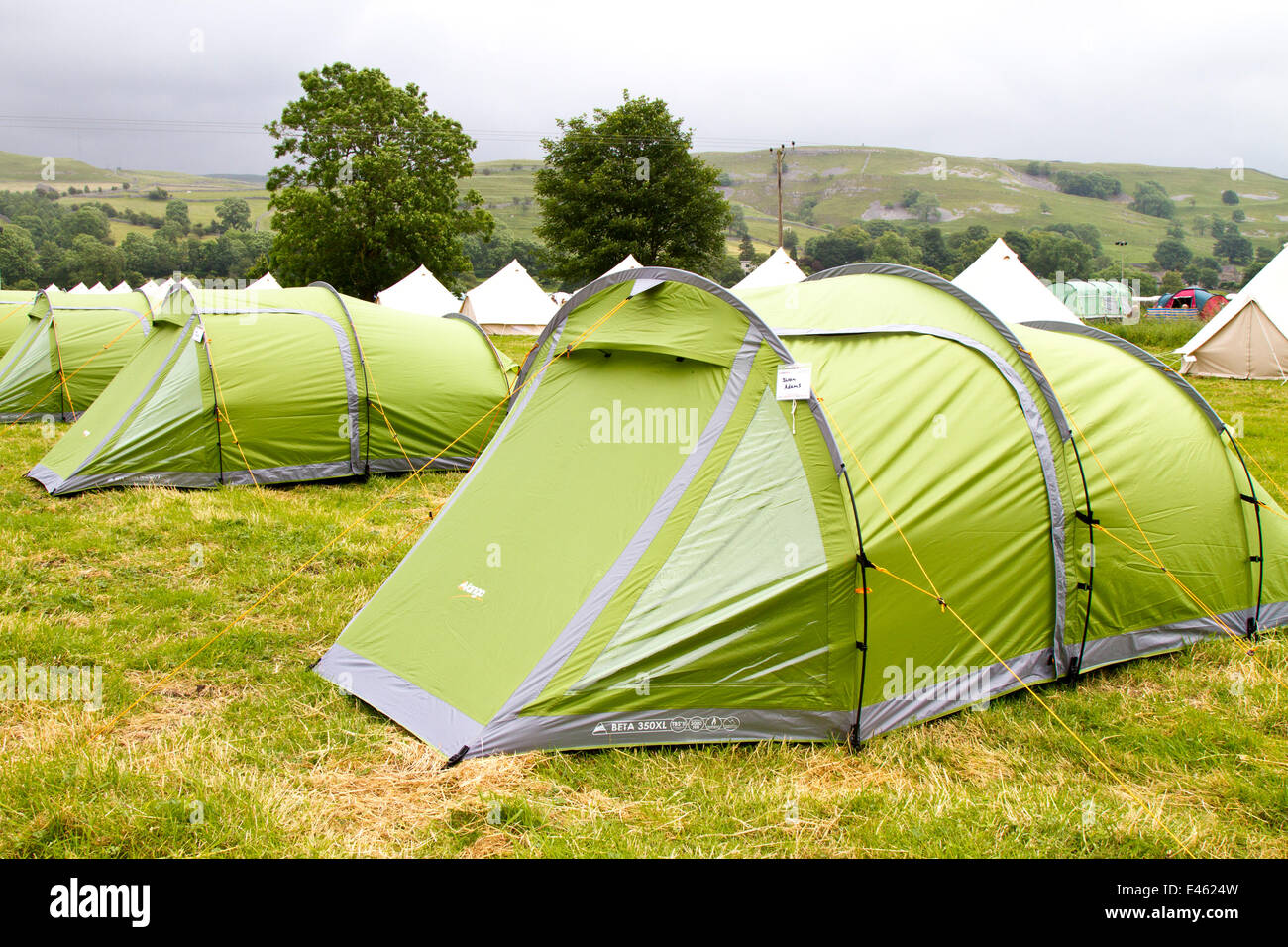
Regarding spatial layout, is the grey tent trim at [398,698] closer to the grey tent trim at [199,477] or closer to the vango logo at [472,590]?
the vango logo at [472,590]

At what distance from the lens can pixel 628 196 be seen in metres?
40.2

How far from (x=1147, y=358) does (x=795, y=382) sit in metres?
2.65

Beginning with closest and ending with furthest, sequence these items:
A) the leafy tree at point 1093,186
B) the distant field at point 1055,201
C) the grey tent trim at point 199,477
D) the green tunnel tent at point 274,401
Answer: the grey tent trim at point 199,477, the green tunnel tent at point 274,401, the distant field at point 1055,201, the leafy tree at point 1093,186

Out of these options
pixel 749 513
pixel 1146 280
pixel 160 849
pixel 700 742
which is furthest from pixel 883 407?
pixel 1146 280

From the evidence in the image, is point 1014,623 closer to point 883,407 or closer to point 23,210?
point 883,407

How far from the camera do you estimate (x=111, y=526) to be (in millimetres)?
7320

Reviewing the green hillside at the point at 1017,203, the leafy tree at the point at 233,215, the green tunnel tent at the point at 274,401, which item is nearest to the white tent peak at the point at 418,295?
the green tunnel tent at the point at 274,401

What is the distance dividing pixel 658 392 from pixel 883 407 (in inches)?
45.3

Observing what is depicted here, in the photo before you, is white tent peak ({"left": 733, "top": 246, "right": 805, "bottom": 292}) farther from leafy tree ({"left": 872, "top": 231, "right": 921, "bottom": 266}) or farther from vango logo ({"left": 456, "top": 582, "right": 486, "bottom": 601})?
leafy tree ({"left": 872, "top": 231, "right": 921, "bottom": 266})

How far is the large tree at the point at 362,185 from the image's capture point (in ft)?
113

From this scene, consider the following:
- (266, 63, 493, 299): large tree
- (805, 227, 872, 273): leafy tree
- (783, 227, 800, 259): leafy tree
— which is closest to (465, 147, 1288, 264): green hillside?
(783, 227, 800, 259): leafy tree

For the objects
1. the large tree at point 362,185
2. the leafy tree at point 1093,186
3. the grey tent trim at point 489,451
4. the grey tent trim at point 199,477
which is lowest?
the grey tent trim at point 199,477

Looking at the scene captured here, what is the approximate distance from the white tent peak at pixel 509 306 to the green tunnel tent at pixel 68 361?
670 inches

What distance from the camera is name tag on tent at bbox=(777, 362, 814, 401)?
403cm
